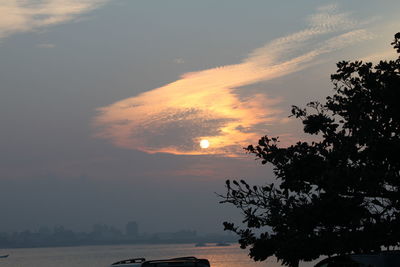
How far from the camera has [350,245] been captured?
17.8 metres

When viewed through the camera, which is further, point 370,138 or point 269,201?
point 269,201

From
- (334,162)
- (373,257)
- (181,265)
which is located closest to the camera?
(181,265)

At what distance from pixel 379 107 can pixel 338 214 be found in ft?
11.2

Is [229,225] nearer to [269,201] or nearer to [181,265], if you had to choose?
[269,201]

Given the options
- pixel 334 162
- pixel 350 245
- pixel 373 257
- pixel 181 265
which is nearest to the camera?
pixel 181 265

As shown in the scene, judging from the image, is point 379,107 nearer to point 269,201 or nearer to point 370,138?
point 370,138

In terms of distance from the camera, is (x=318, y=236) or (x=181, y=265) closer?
(x=181, y=265)

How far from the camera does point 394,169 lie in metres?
18.8

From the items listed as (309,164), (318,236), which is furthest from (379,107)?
(318,236)

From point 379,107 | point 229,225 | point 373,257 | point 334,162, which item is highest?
point 379,107

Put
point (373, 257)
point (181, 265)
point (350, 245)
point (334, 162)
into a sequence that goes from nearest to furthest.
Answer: point (181, 265) → point (373, 257) → point (350, 245) → point (334, 162)

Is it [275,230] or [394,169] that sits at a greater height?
[394,169]

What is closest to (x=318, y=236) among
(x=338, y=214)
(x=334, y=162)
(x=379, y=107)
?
(x=338, y=214)

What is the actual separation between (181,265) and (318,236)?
214 inches
